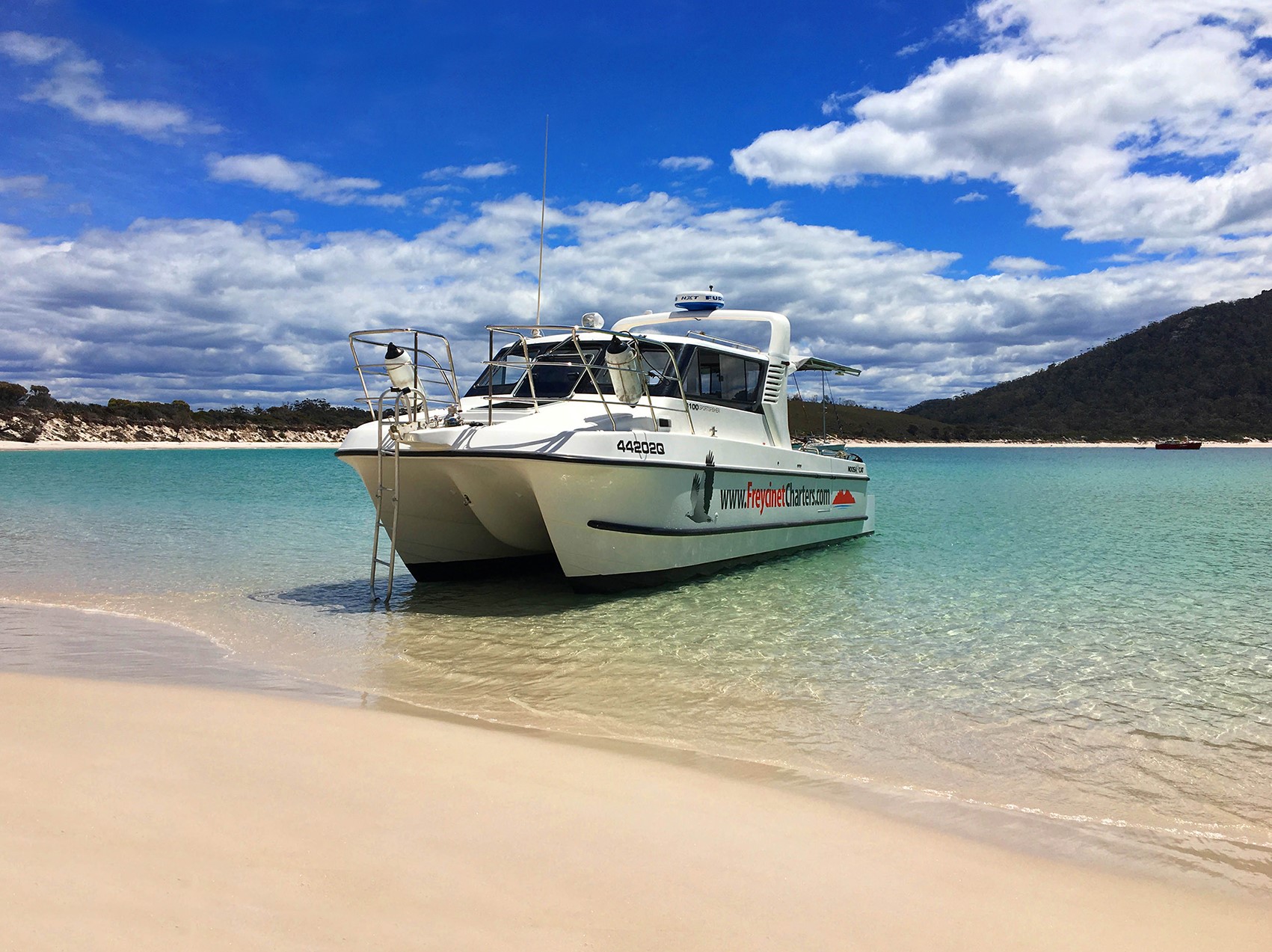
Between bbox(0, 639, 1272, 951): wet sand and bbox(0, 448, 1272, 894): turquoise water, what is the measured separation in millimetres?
574

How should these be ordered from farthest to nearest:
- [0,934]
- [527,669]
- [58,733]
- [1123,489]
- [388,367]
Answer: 1. [1123,489]
2. [388,367]
3. [527,669]
4. [58,733]
5. [0,934]

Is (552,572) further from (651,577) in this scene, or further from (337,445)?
(337,445)

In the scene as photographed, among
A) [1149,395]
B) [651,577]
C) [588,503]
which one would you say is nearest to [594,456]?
[588,503]

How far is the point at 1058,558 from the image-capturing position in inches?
488

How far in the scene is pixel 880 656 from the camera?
6879 mm

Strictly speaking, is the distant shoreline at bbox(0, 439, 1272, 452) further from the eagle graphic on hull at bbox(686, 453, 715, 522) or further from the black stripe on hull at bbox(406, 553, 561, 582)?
the eagle graphic on hull at bbox(686, 453, 715, 522)

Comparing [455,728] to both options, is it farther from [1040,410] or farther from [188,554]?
[1040,410]

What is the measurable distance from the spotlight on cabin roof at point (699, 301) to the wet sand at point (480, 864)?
28.4 ft

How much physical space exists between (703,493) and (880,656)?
11.3ft

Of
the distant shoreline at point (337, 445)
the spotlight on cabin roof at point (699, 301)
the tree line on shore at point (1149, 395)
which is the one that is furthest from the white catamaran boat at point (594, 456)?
the tree line on shore at point (1149, 395)

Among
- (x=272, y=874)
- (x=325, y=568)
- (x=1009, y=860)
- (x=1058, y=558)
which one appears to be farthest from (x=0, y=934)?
(x=1058, y=558)

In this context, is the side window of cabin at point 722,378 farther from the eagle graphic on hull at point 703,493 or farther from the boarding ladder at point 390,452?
the boarding ladder at point 390,452

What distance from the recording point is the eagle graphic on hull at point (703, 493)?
31.5ft

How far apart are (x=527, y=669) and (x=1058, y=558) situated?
9.40 meters
